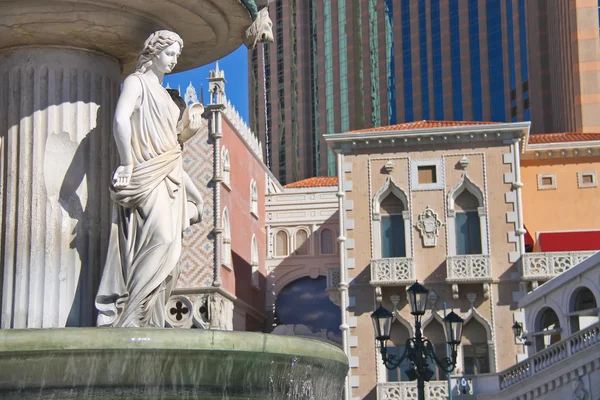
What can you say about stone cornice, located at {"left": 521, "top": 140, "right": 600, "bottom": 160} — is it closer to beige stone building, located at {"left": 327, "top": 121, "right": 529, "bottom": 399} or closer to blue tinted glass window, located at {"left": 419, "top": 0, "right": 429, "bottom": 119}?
beige stone building, located at {"left": 327, "top": 121, "right": 529, "bottom": 399}

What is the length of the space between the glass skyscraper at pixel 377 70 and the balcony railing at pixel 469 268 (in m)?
41.1

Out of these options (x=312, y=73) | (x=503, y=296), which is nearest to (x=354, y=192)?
(x=503, y=296)

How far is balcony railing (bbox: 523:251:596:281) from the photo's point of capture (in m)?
34.6

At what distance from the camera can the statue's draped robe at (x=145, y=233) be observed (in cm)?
757

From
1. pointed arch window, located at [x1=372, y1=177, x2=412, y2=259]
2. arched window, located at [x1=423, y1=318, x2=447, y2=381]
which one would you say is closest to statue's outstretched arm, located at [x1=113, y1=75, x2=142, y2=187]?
arched window, located at [x1=423, y1=318, x2=447, y2=381]

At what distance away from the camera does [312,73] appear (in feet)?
318

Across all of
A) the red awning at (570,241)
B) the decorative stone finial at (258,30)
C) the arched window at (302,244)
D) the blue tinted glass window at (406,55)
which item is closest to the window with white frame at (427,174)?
the red awning at (570,241)

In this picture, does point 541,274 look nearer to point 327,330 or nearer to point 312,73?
point 327,330

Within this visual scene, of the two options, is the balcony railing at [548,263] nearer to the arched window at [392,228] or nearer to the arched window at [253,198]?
the arched window at [392,228]

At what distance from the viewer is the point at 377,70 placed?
9031cm

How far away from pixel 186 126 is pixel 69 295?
1378 mm

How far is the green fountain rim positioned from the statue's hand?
1.34 metres

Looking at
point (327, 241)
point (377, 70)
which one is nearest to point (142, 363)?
point (327, 241)

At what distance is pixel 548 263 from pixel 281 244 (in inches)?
543
